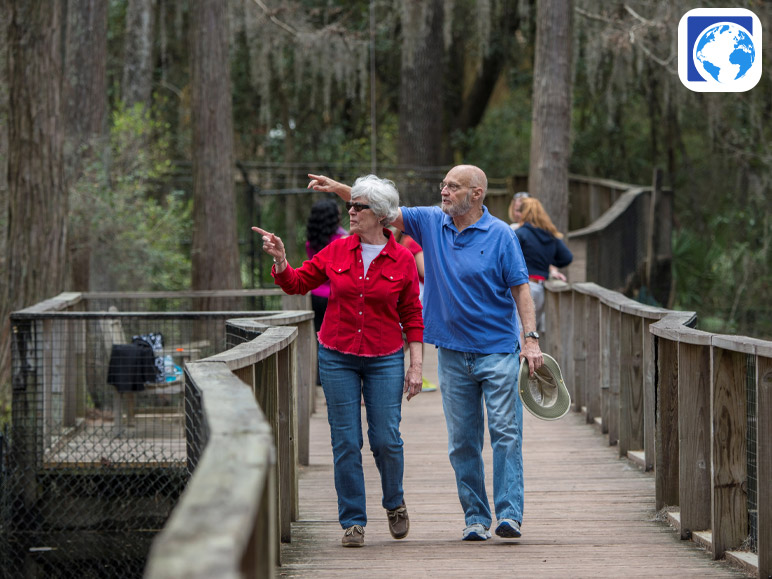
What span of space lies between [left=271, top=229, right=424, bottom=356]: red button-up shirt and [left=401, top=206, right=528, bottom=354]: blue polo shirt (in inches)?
7.2

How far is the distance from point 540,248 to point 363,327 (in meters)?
4.57

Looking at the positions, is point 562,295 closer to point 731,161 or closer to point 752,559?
point 752,559

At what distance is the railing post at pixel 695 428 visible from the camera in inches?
197

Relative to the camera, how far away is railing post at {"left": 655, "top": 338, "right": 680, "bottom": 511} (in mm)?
5387

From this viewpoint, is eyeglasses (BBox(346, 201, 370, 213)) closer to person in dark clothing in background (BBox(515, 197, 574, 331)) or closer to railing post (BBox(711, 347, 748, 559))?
railing post (BBox(711, 347, 748, 559))

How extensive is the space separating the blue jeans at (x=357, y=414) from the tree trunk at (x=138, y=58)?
563 inches

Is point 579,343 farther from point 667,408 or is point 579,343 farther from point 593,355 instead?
point 667,408

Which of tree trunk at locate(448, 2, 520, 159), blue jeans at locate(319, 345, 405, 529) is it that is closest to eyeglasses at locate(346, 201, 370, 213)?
blue jeans at locate(319, 345, 405, 529)

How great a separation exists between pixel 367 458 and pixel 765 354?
12.3 feet

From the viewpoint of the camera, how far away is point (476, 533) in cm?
516

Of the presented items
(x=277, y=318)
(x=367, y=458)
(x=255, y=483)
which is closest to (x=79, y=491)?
(x=367, y=458)

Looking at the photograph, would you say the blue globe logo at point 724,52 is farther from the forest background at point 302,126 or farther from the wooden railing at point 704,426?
the wooden railing at point 704,426

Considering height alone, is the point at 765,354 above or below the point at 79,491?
above

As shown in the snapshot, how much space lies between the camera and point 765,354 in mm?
4191
